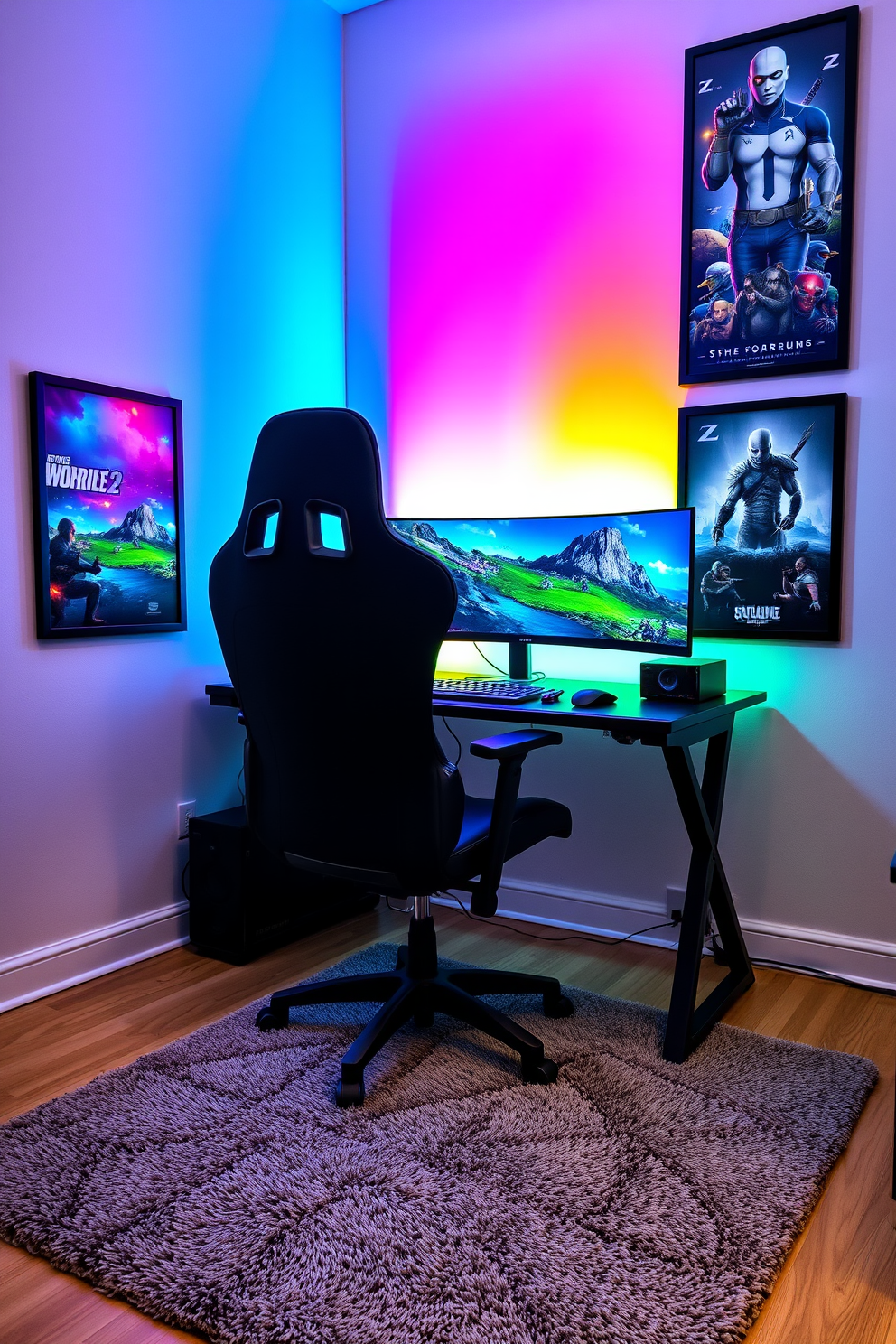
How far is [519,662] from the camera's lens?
9.25ft

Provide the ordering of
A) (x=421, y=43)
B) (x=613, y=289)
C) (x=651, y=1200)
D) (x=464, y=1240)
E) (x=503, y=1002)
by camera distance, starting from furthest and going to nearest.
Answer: (x=421, y=43)
(x=613, y=289)
(x=503, y=1002)
(x=651, y=1200)
(x=464, y=1240)

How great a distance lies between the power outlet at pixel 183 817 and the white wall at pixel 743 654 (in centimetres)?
89

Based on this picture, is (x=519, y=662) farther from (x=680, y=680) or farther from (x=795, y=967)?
(x=795, y=967)

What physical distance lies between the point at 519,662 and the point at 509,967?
835mm

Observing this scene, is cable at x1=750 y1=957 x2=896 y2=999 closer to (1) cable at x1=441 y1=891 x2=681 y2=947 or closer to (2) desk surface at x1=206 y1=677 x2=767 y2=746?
(1) cable at x1=441 y1=891 x2=681 y2=947

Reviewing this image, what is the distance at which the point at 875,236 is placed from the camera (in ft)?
8.05

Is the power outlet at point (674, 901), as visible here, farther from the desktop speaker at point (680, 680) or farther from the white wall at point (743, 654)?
the desktop speaker at point (680, 680)

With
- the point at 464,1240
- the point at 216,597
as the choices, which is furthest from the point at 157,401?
the point at 464,1240

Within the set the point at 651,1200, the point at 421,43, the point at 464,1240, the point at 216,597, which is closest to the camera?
the point at 464,1240

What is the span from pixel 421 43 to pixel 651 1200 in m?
3.33

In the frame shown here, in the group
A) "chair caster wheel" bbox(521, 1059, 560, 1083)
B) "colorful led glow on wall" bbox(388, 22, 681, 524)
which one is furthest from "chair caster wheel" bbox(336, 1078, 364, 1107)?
"colorful led glow on wall" bbox(388, 22, 681, 524)

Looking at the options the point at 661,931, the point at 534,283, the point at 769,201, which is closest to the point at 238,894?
the point at 661,931

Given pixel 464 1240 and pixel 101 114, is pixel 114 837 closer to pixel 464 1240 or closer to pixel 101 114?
pixel 464 1240

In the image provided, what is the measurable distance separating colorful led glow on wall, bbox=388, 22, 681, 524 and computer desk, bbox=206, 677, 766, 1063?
31.0 inches
